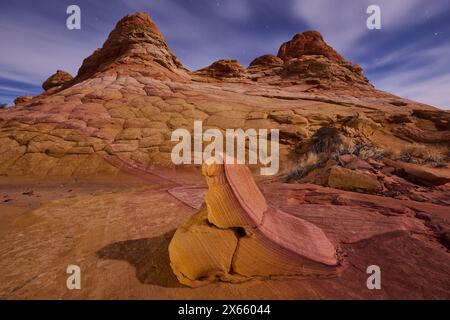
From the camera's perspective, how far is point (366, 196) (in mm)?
3592

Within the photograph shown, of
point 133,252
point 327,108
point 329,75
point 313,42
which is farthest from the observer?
point 313,42

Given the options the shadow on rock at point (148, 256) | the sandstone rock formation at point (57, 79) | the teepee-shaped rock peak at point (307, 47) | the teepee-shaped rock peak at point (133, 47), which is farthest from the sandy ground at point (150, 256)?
the sandstone rock formation at point (57, 79)

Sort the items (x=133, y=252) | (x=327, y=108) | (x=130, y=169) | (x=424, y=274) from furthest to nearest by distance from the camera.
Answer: (x=327, y=108) < (x=130, y=169) < (x=133, y=252) < (x=424, y=274)

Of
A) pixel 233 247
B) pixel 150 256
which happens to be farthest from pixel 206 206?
pixel 150 256

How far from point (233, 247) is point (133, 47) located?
756 inches

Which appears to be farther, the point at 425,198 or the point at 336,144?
the point at 336,144

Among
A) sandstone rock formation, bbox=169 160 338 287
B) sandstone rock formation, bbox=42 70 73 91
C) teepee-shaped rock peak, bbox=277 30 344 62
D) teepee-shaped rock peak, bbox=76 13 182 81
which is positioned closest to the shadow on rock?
sandstone rock formation, bbox=169 160 338 287

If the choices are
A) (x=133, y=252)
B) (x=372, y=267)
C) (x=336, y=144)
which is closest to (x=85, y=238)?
(x=133, y=252)

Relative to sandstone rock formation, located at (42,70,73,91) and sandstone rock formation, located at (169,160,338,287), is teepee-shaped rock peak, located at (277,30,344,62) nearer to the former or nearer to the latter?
sandstone rock formation, located at (42,70,73,91)

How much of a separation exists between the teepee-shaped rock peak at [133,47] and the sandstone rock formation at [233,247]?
54.5 feet

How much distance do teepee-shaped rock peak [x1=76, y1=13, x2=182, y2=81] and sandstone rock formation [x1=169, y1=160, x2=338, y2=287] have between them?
1662 centimetres
